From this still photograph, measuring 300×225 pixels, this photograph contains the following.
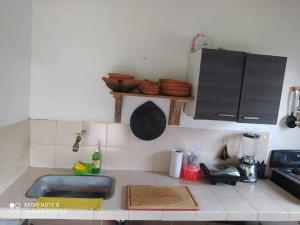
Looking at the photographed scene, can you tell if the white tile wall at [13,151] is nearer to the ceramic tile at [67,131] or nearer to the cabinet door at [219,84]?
the ceramic tile at [67,131]

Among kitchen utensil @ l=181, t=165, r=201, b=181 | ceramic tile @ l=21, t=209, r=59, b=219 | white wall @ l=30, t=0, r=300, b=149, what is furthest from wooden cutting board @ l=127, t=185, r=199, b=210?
white wall @ l=30, t=0, r=300, b=149

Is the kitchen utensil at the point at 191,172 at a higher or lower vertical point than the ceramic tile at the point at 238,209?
higher

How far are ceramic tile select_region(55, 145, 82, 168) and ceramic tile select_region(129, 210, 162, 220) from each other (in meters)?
0.71

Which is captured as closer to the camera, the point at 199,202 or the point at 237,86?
the point at 199,202

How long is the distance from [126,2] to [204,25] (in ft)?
1.95

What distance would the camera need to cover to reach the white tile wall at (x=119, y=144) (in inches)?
69.8

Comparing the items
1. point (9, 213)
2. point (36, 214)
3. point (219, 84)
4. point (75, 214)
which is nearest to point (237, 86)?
point (219, 84)

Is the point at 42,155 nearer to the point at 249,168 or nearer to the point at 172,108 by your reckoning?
the point at 172,108

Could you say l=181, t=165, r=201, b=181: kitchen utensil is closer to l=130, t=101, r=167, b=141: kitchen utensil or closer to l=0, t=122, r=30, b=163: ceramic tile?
l=130, t=101, r=167, b=141: kitchen utensil

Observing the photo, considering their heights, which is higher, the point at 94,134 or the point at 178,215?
the point at 94,134

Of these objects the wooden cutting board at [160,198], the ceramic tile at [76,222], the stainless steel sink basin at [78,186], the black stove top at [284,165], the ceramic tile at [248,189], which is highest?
the black stove top at [284,165]

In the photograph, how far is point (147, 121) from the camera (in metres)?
1.77

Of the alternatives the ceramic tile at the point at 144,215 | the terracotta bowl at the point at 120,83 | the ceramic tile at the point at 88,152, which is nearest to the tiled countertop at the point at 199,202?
the ceramic tile at the point at 144,215

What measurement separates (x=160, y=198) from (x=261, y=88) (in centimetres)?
95
